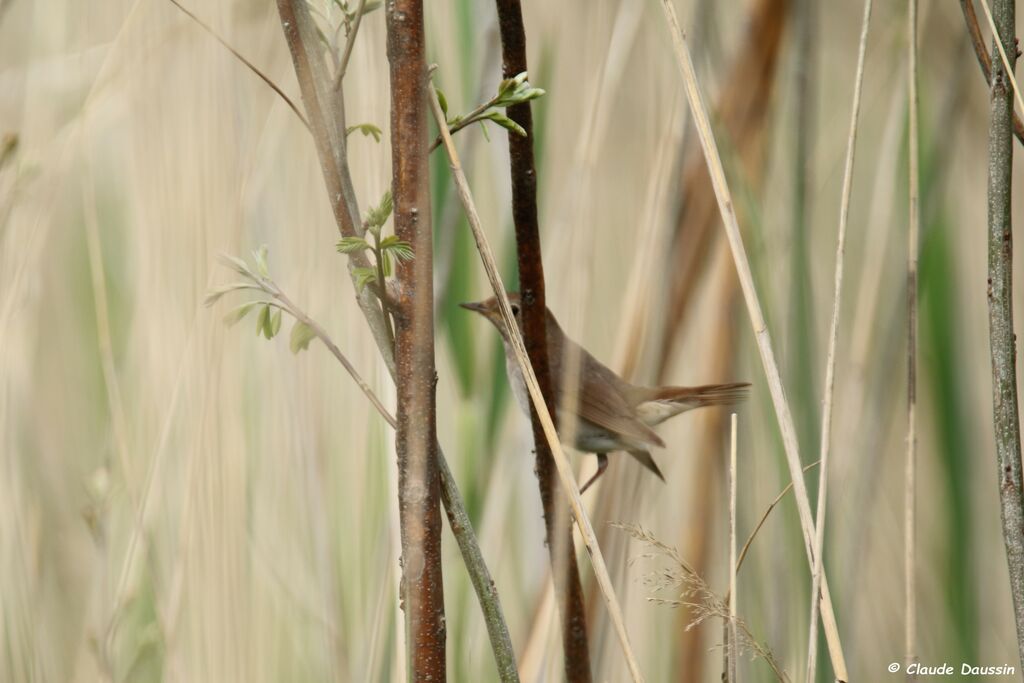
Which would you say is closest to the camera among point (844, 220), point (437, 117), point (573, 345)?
point (437, 117)

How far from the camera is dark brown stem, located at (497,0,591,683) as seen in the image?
2.37ft

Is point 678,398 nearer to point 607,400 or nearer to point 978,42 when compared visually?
point 607,400

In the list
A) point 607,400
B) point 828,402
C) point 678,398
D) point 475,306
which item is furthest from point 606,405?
point 828,402

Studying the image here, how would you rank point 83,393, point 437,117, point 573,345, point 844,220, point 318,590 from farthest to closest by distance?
point 83,393 < point 318,590 < point 573,345 < point 844,220 < point 437,117

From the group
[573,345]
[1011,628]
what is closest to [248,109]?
[573,345]

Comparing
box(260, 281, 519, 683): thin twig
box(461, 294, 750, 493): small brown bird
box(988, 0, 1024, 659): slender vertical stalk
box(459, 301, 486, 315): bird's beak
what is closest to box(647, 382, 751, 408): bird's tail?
box(461, 294, 750, 493): small brown bird

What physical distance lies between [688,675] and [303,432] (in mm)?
553

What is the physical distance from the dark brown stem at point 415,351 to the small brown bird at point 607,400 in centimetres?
58

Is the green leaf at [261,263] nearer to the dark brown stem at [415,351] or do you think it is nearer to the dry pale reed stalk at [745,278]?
the dark brown stem at [415,351]

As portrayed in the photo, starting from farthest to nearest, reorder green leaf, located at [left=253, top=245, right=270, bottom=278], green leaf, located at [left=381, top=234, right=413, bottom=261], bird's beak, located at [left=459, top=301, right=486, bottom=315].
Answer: bird's beak, located at [left=459, top=301, right=486, bottom=315], green leaf, located at [left=253, top=245, right=270, bottom=278], green leaf, located at [left=381, top=234, right=413, bottom=261]

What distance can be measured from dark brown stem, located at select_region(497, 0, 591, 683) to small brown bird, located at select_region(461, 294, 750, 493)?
30 cm

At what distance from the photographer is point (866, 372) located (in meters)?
1.17

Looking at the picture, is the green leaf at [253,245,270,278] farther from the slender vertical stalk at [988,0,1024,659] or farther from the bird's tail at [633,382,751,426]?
the bird's tail at [633,382,751,426]

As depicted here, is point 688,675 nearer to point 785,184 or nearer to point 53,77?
point 785,184
